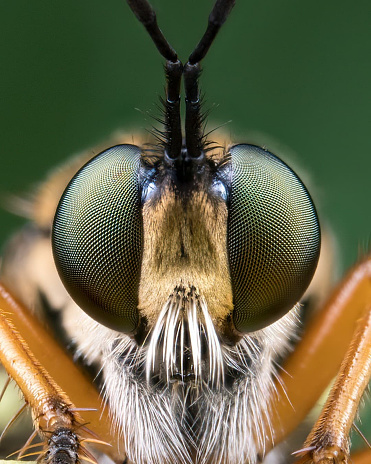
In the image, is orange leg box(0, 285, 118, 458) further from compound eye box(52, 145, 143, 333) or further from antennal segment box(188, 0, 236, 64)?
antennal segment box(188, 0, 236, 64)

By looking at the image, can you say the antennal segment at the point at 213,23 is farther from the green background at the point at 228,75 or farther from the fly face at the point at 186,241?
the green background at the point at 228,75

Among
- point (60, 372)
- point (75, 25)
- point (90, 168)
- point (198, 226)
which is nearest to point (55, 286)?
point (60, 372)

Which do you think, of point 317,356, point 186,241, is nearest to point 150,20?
point 186,241

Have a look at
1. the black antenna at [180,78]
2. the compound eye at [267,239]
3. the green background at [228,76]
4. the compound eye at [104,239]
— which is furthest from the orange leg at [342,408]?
the green background at [228,76]

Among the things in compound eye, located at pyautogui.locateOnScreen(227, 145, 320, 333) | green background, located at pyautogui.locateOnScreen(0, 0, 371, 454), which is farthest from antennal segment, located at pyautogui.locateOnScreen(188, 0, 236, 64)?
green background, located at pyautogui.locateOnScreen(0, 0, 371, 454)

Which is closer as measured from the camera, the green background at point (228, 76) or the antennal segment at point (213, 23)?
the antennal segment at point (213, 23)
